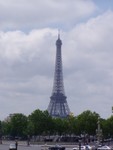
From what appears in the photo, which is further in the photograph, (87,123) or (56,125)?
(56,125)

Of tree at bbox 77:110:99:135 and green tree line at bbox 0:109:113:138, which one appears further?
green tree line at bbox 0:109:113:138

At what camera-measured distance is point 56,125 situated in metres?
161

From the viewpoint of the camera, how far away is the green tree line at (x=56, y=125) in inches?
5605

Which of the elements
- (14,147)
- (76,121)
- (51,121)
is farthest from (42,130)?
(14,147)

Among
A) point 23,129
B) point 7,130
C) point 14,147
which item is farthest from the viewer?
point 7,130

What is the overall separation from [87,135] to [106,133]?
475 centimetres

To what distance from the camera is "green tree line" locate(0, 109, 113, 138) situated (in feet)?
467

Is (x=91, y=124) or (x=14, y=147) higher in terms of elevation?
(x=91, y=124)

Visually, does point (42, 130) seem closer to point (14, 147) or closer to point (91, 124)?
point (91, 124)

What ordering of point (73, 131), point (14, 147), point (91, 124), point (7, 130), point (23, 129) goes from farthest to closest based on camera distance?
point (7, 130) < point (23, 129) < point (73, 131) < point (91, 124) < point (14, 147)

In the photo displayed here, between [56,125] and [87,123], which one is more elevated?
[56,125]

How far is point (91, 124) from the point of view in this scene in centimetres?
14150

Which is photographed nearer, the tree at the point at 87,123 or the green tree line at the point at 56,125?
the tree at the point at 87,123

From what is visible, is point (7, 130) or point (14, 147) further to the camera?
point (7, 130)
